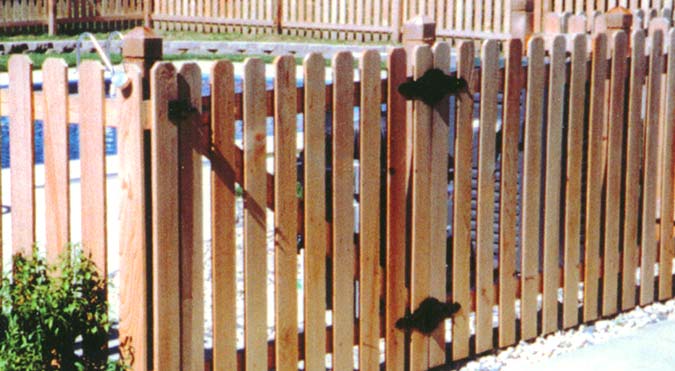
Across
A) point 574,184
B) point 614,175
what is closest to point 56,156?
point 574,184

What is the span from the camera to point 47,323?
3805mm

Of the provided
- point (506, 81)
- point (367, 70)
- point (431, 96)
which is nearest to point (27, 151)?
point (367, 70)

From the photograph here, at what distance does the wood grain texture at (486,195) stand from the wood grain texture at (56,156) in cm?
162

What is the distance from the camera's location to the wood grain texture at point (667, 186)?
18.2 feet

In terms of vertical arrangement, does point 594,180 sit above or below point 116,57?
below

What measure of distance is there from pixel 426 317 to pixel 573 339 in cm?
92

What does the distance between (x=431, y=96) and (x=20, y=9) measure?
736 inches

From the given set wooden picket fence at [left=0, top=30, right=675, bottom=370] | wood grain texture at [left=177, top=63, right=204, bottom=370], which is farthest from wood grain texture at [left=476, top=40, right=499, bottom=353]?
wood grain texture at [left=177, top=63, right=204, bottom=370]

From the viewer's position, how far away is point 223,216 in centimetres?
395

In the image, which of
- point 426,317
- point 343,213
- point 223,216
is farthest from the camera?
point 426,317

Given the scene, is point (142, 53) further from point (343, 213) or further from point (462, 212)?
point (462, 212)

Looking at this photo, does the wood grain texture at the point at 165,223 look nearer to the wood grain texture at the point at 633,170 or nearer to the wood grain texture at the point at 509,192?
the wood grain texture at the point at 509,192

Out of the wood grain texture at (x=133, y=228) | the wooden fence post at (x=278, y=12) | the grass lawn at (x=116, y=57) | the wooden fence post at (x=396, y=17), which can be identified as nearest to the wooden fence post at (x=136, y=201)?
the wood grain texture at (x=133, y=228)

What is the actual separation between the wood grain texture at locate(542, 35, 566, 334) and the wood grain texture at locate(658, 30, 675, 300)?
2.40 feet
